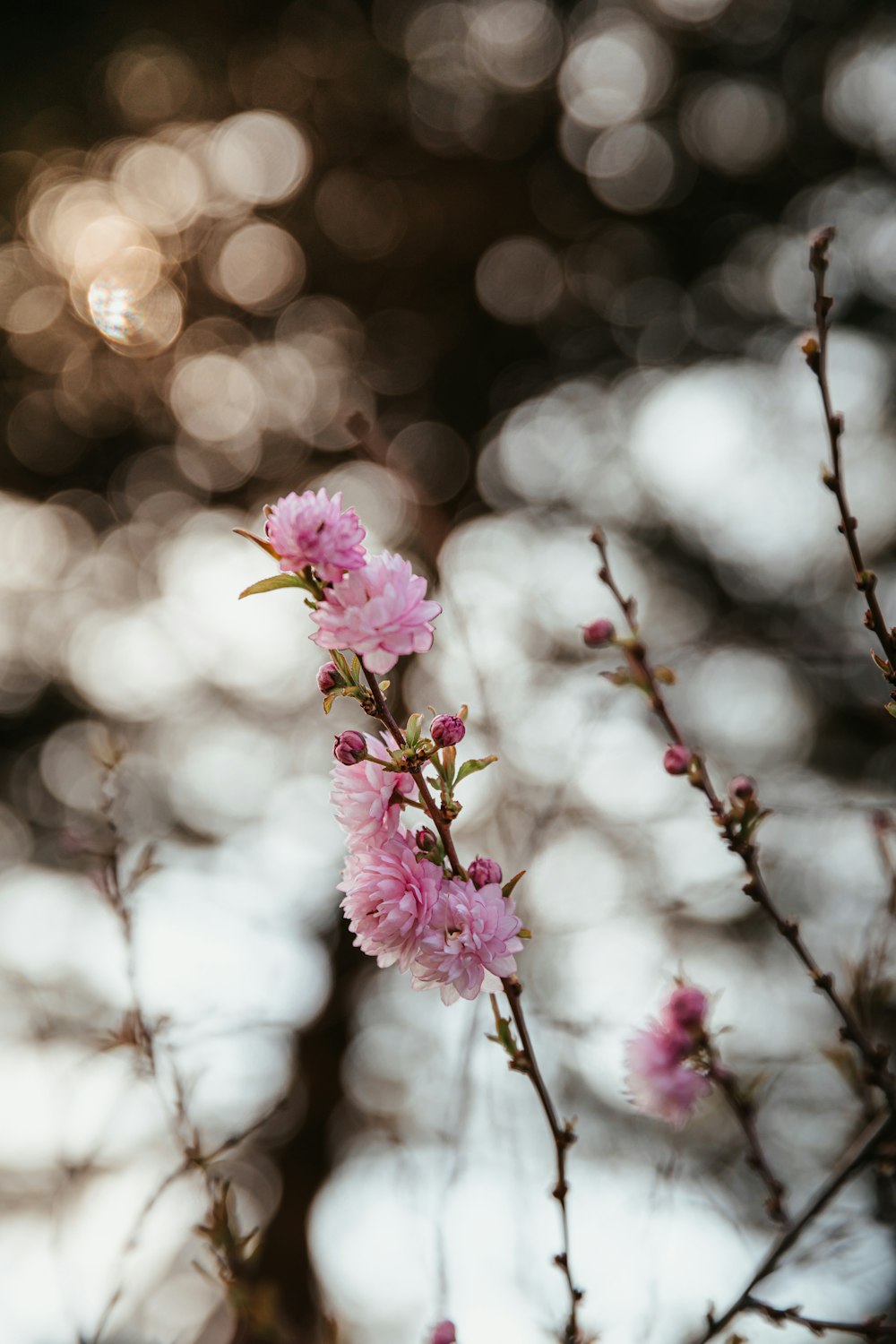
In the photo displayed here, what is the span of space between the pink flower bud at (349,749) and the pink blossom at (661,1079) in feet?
2.26

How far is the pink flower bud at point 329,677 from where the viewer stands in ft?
2.88

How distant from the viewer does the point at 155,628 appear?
181 inches

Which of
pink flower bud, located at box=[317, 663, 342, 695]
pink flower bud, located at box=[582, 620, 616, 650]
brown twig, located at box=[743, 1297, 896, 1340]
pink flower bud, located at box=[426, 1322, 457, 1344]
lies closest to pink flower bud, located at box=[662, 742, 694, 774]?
pink flower bud, located at box=[582, 620, 616, 650]

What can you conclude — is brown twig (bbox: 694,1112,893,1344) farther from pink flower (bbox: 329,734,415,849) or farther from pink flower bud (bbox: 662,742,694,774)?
pink flower (bbox: 329,734,415,849)

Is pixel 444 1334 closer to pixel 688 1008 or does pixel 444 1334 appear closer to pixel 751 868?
pixel 688 1008

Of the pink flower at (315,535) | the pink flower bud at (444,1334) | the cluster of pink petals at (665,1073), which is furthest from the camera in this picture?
the cluster of pink petals at (665,1073)

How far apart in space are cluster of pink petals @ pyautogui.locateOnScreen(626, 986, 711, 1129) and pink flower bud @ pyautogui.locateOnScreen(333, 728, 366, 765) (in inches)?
24.8

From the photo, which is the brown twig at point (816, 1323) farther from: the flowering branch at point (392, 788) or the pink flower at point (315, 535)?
the pink flower at point (315, 535)

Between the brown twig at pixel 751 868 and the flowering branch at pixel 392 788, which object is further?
the brown twig at pixel 751 868

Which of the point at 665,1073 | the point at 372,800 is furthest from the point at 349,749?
the point at 665,1073

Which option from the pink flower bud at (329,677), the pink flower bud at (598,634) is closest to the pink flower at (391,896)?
the pink flower bud at (329,677)

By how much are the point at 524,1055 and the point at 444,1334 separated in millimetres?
378

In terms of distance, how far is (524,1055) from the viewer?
89cm

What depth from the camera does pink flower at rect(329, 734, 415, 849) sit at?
2.85ft
